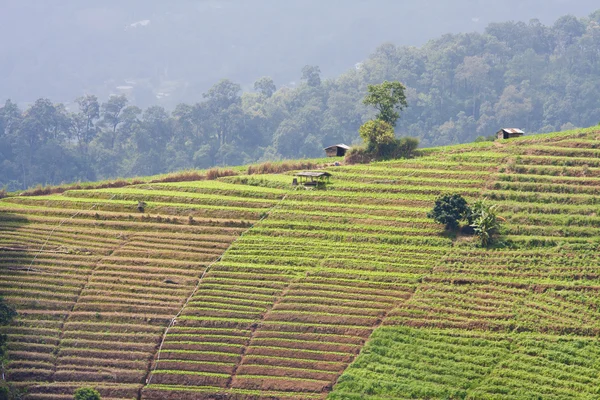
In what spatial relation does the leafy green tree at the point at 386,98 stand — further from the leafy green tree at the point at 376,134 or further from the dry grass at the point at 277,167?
the dry grass at the point at 277,167

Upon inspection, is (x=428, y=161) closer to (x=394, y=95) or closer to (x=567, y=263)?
(x=394, y=95)

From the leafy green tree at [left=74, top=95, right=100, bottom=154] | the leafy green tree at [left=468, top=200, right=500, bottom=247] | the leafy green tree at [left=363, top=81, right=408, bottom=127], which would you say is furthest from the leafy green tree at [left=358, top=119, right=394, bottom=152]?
the leafy green tree at [left=74, top=95, right=100, bottom=154]

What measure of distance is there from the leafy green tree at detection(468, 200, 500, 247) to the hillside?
97 centimetres

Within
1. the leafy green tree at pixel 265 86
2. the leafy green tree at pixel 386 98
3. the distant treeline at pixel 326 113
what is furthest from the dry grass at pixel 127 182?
the leafy green tree at pixel 265 86

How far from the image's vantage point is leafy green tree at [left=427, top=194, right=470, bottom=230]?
61.1 meters

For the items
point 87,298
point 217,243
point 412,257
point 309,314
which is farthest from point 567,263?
point 87,298

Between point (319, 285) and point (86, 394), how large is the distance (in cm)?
1390

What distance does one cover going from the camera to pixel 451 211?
6116 centimetres

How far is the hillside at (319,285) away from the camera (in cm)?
5069

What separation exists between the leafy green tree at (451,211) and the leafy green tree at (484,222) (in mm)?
496

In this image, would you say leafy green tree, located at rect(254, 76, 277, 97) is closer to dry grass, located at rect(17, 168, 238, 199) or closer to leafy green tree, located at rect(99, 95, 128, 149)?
leafy green tree, located at rect(99, 95, 128, 149)

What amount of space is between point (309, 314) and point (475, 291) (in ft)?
28.4

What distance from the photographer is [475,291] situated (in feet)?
183

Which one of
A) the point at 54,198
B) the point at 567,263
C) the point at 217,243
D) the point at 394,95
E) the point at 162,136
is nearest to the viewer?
the point at 567,263
